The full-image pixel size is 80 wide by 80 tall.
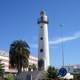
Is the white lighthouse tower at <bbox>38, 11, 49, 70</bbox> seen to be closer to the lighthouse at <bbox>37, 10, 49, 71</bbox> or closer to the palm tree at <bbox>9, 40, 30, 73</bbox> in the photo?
the lighthouse at <bbox>37, 10, 49, 71</bbox>

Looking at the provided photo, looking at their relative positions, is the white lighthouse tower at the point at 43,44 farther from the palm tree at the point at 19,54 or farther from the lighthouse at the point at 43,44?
the palm tree at the point at 19,54

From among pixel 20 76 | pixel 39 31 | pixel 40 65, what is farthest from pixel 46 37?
pixel 20 76

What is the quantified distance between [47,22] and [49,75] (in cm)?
1686

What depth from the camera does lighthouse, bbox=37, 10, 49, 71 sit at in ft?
246

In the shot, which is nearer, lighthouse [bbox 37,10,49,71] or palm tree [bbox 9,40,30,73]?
palm tree [bbox 9,40,30,73]

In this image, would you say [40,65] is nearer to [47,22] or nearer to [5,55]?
[47,22]

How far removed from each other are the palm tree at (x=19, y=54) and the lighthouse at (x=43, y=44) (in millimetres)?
3617

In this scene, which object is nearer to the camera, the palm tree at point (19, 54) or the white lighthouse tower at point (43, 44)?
the palm tree at point (19, 54)

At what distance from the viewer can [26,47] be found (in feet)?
242

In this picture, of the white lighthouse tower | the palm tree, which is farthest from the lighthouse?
the palm tree

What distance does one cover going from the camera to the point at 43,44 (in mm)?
75562

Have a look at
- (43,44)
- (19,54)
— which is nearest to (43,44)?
(43,44)

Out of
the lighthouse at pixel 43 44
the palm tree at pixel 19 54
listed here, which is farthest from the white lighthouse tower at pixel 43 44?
the palm tree at pixel 19 54

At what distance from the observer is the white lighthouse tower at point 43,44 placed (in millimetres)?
74938
